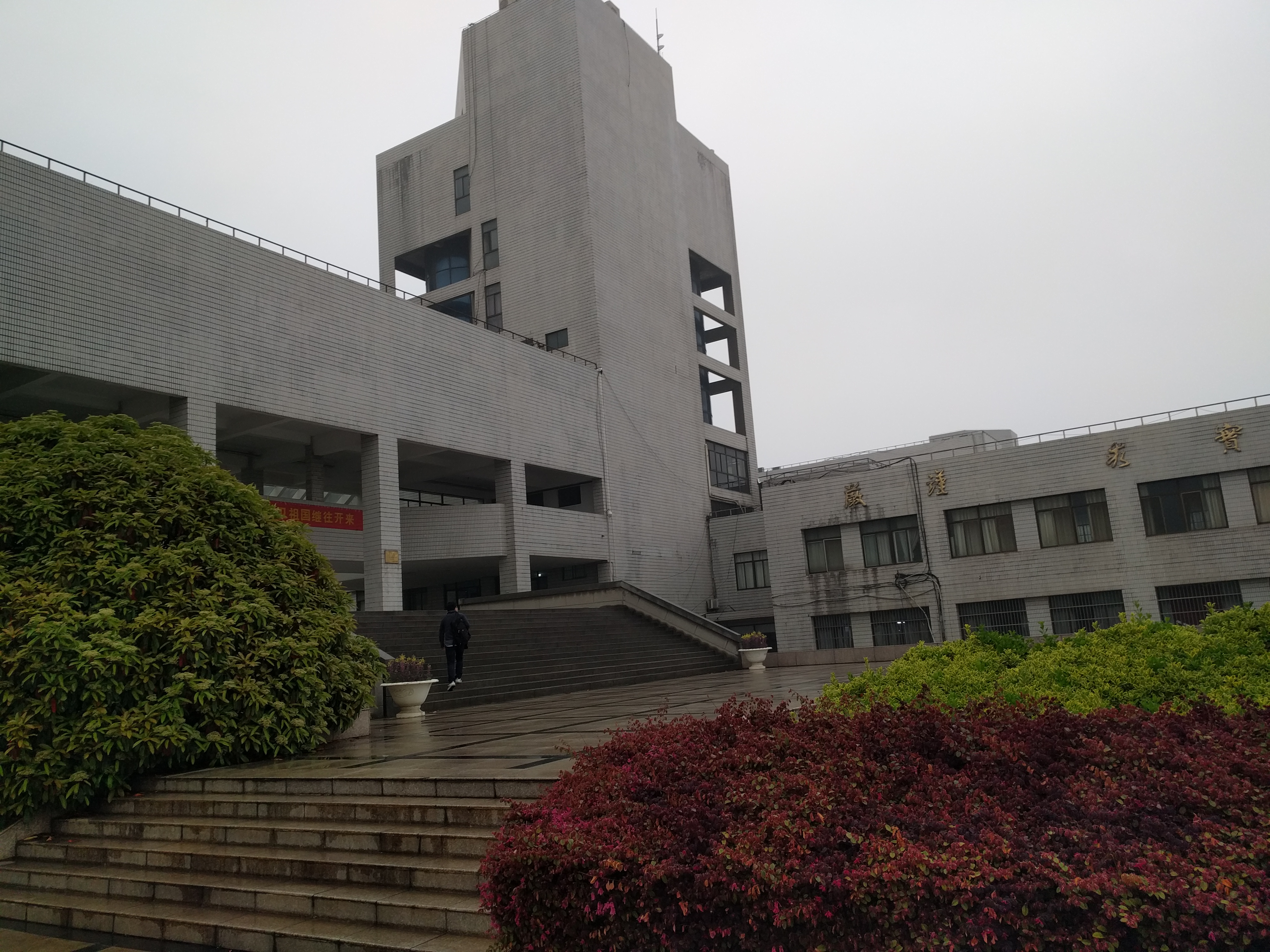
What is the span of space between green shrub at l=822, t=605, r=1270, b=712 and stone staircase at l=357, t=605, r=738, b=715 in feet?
29.1

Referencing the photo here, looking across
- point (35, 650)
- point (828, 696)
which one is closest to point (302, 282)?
point (35, 650)

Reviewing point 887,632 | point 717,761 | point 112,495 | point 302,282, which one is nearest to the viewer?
point 717,761

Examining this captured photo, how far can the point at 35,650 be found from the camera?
6.88 m

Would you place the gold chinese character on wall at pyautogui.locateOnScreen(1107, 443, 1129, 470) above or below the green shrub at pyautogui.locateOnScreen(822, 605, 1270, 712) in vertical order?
above

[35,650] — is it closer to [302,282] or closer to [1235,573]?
[302,282]

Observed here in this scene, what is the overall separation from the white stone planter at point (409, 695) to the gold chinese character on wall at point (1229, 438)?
21.3m

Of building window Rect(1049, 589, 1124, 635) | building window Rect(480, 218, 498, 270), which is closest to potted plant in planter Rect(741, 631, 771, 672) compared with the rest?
building window Rect(1049, 589, 1124, 635)

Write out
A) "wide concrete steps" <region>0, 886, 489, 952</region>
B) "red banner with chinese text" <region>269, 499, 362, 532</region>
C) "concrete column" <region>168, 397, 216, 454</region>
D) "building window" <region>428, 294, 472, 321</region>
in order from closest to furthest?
1. "wide concrete steps" <region>0, 886, 489, 952</region>
2. "concrete column" <region>168, 397, 216, 454</region>
3. "red banner with chinese text" <region>269, 499, 362, 532</region>
4. "building window" <region>428, 294, 472, 321</region>

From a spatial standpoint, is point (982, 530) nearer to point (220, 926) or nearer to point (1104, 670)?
point (1104, 670)

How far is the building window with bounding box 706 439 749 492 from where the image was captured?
36750mm

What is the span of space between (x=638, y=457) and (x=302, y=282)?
13604 mm

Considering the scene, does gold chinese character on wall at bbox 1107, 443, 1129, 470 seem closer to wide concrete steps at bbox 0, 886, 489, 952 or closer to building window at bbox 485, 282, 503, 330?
building window at bbox 485, 282, 503, 330

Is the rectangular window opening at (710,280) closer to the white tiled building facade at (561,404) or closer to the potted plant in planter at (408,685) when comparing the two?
the white tiled building facade at (561,404)

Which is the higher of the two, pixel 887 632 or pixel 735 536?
pixel 735 536
